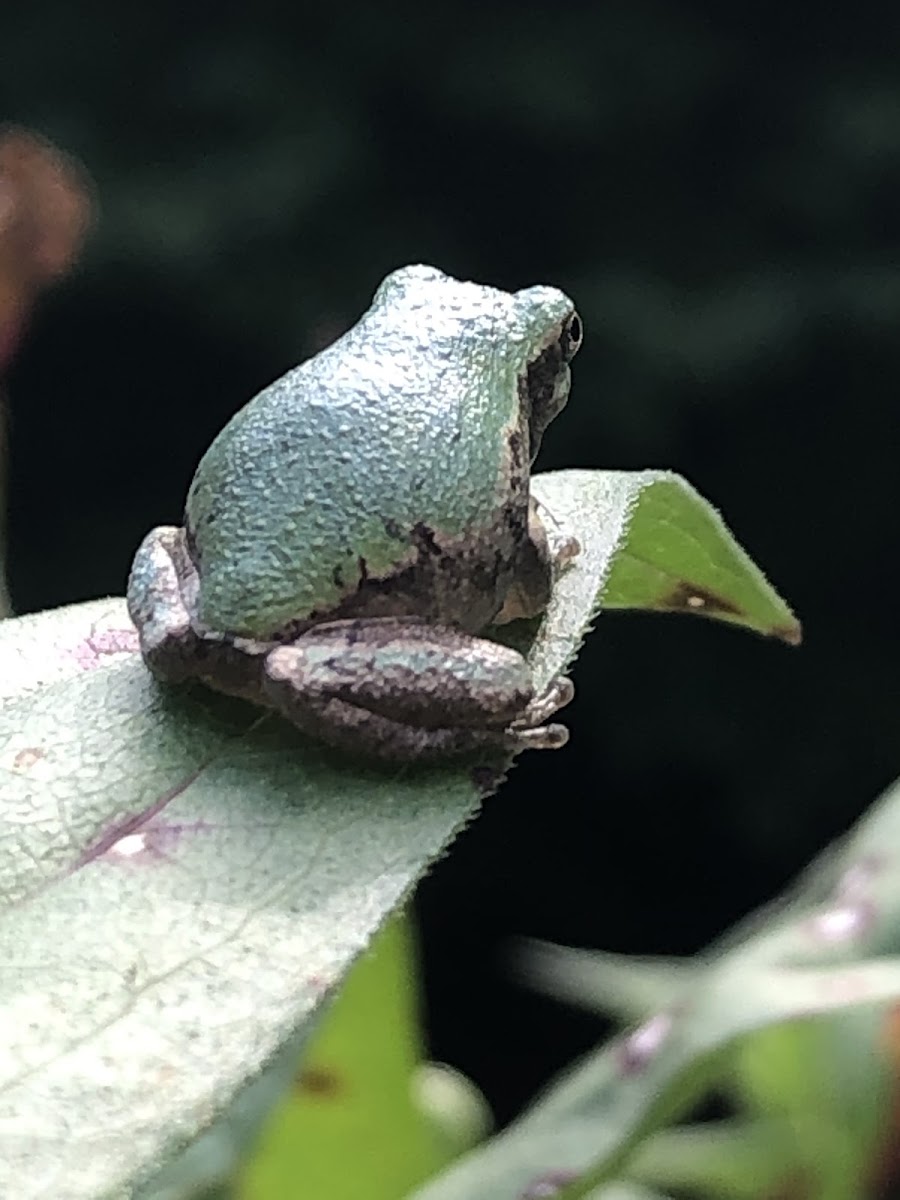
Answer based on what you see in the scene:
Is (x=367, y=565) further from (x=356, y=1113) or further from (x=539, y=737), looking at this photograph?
(x=356, y=1113)

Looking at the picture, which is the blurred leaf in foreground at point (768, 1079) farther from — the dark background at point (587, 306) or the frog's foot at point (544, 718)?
the dark background at point (587, 306)

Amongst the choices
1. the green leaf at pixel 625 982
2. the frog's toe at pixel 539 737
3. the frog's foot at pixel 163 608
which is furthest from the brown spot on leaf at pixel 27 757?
the green leaf at pixel 625 982

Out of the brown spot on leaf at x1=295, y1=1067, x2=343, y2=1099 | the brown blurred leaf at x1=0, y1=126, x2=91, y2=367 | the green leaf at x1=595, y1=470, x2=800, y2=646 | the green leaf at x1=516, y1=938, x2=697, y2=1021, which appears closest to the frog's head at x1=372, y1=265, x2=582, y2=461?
the green leaf at x1=595, y1=470, x2=800, y2=646

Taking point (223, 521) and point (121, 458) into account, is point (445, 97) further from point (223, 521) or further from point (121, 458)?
point (223, 521)

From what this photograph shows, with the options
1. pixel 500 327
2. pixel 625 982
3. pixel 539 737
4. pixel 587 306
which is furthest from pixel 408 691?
pixel 587 306

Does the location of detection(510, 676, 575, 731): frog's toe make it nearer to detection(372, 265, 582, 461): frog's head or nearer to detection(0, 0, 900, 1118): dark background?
detection(372, 265, 582, 461): frog's head
